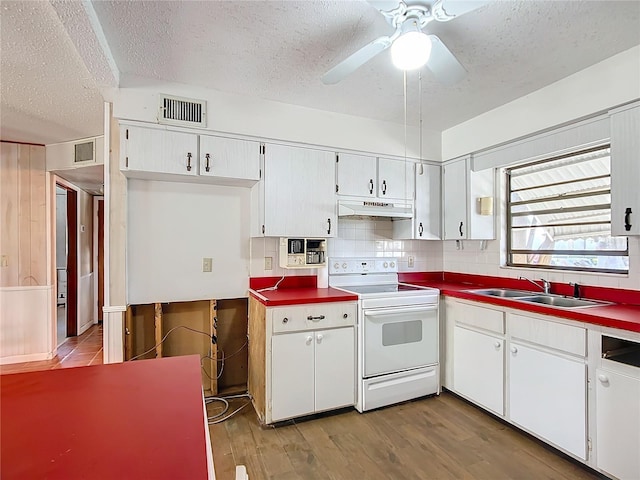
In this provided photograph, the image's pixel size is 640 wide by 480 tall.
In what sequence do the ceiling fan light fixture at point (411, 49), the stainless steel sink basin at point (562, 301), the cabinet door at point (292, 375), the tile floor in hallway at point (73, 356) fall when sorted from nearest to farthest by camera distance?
the ceiling fan light fixture at point (411, 49) → the stainless steel sink basin at point (562, 301) → the cabinet door at point (292, 375) → the tile floor in hallway at point (73, 356)

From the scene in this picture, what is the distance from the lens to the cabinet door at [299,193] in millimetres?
2756

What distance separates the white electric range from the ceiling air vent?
1783 millimetres

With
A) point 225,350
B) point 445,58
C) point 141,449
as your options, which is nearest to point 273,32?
point 445,58

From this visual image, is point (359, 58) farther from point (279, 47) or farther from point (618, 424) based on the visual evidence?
point (618, 424)

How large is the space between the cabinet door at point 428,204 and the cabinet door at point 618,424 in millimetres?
1763

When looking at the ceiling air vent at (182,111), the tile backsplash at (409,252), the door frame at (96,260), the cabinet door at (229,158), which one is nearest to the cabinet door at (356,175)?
the tile backsplash at (409,252)

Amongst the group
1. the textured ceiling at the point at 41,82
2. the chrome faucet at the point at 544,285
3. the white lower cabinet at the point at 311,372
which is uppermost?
the textured ceiling at the point at 41,82

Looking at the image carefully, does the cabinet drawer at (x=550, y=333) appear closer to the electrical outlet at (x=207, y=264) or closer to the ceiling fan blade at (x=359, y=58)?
the ceiling fan blade at (x=359, y=58)

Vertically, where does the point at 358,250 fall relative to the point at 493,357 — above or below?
above

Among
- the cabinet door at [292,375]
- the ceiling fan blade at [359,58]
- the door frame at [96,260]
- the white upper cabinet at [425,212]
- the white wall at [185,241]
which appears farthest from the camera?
the door frame at [96,260]

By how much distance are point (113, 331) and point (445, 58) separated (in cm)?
266

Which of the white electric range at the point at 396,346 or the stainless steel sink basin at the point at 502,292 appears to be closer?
the white electric range at the point at 396,346

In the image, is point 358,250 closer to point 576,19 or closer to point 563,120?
point 563,120

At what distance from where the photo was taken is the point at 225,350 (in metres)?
2.95
